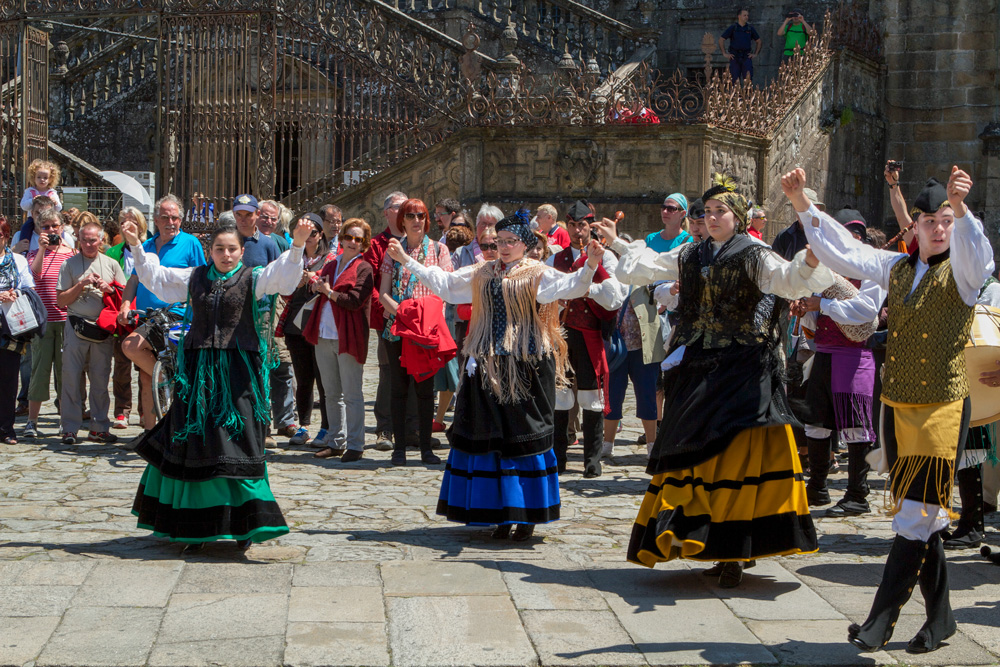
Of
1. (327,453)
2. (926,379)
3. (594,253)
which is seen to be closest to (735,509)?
(926,379)

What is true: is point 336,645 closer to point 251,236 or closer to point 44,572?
point 44,572

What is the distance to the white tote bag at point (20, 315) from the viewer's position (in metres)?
9.21

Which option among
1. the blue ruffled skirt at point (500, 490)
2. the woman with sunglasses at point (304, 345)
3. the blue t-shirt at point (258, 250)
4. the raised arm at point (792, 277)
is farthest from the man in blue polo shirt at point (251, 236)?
the raised arm at point (792, 277)

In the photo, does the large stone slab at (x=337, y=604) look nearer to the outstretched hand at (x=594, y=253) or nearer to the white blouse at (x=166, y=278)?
the white blouse at (x=166, y=278)

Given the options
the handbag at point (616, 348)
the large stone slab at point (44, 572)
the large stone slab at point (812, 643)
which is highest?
the handbag at point (616, 348)

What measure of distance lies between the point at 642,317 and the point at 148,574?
440cm

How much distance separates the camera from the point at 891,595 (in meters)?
4.68

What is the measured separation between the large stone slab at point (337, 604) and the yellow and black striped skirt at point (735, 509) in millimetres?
1194

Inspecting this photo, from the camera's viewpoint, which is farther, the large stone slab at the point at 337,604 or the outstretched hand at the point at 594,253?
the outstretched hand at the point at 594,253

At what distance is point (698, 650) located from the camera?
479 centimetres

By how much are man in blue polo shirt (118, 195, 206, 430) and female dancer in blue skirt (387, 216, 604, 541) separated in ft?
9.89

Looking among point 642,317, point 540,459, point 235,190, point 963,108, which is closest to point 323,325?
point 642,317

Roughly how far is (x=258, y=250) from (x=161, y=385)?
1.30 metres

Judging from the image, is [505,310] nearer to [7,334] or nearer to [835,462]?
[835,462]
